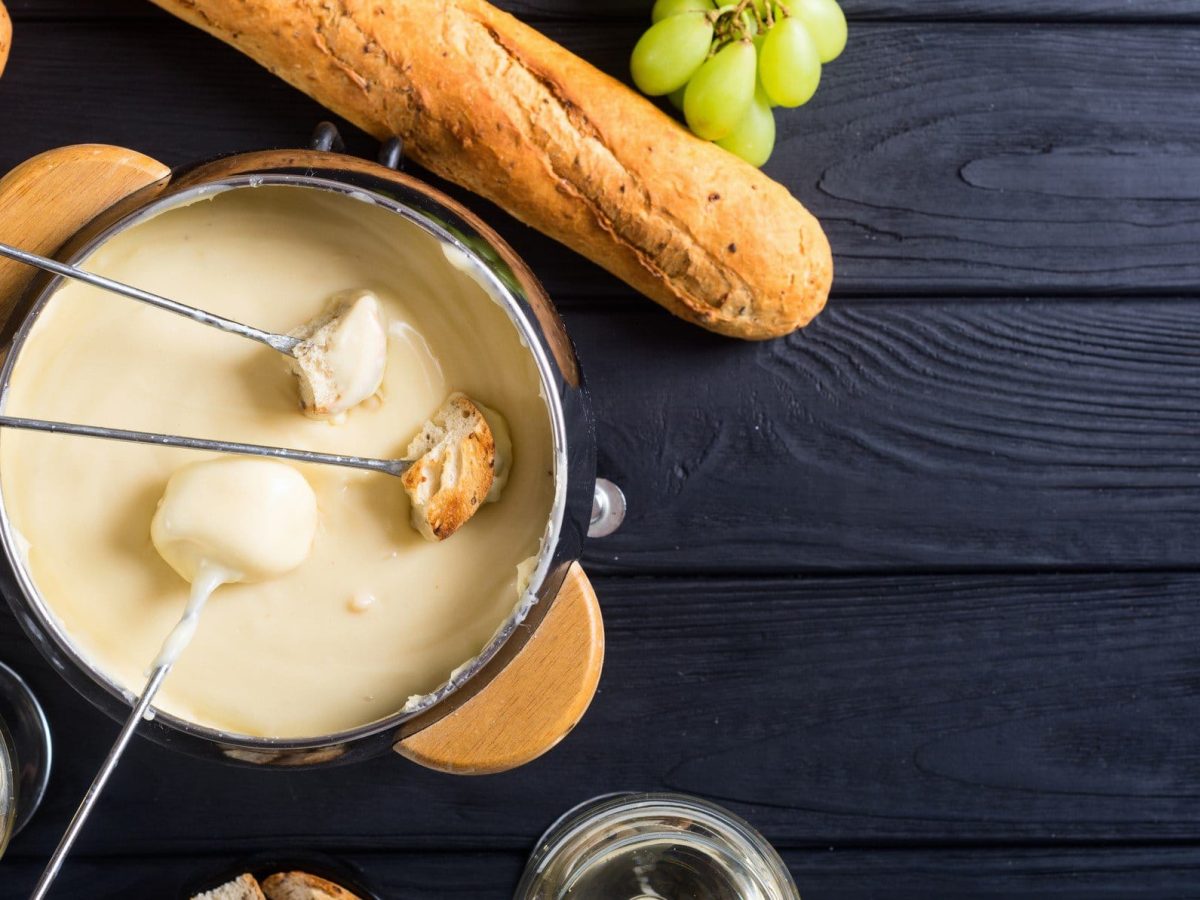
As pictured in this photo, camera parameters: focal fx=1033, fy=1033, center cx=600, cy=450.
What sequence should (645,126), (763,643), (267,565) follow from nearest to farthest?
(267,565) → (645,126) → (763,643)

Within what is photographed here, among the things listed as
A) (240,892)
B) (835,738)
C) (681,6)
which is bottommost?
(240,892)

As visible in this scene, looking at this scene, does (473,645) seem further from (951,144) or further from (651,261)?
(951,144)

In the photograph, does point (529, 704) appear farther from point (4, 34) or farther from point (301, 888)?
point (4, 34)

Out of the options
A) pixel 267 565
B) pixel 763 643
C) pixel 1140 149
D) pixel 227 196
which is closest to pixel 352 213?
pixel 227 196

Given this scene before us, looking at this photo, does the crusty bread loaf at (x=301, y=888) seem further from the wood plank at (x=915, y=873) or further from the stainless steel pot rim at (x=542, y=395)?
the stainless steel pot rim at (x=542, y=395)

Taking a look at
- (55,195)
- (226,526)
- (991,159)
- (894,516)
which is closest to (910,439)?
(894,516)

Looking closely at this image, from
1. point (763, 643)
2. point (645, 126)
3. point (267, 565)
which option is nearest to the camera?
point (267, 565)
